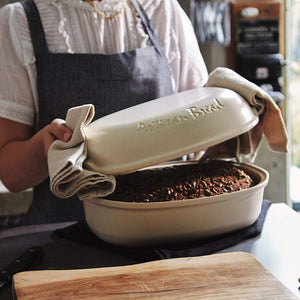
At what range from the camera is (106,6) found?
1330mm

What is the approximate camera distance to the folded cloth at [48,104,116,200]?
30.8 inches

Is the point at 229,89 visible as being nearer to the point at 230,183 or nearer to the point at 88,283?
the point at 230,183

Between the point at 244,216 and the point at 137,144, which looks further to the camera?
the point at 244,216

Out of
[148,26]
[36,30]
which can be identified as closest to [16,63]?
[36,30]

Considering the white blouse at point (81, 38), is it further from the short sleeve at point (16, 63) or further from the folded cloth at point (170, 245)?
the folded cloth at point (170, 245)

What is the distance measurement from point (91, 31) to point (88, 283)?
0.82 metres

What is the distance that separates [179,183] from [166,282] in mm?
208

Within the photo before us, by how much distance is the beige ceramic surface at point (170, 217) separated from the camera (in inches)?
31.3

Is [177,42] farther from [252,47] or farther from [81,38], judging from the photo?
[252,47]

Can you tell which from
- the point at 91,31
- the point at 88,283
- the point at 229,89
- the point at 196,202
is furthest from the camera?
the point at 91,31

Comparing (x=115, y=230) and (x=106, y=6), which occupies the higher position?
(x=106, y=6)

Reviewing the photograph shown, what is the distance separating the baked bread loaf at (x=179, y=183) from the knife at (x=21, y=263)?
17cm

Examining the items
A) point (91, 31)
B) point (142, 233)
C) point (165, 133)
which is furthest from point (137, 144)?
point (91, 31)

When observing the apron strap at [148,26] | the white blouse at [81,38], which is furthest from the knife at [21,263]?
the apron strap at [148,26]
